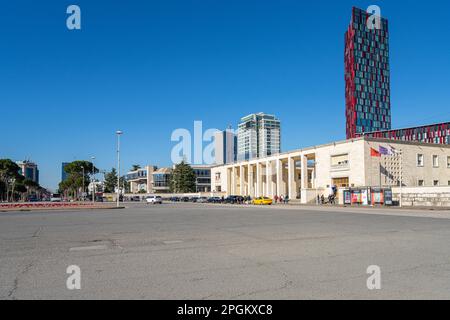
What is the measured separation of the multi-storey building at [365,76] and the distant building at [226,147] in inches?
2094

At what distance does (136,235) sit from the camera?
14.8 m

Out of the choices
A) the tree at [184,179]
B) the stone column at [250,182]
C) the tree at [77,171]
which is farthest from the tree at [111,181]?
the stone column at [250,182]

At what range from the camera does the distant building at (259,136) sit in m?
194

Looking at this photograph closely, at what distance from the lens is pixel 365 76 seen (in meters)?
134

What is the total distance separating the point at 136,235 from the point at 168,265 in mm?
6557

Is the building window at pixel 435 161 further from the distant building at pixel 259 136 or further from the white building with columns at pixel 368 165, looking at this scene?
the distant building at pixel 259 136

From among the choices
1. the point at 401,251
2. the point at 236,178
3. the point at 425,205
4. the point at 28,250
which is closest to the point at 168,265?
the point at 28,250

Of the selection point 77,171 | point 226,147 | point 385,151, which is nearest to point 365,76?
point 226,147

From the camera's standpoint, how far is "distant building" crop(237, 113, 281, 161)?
19450cm

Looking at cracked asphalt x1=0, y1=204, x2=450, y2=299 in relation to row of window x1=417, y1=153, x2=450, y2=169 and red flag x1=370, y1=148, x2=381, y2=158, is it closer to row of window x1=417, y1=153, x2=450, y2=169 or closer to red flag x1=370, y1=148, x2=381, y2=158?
red flag x1=370, y1=148, x2=381, y2=158

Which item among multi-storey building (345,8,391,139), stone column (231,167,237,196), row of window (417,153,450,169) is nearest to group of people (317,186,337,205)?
row of window (417,153,450,169)

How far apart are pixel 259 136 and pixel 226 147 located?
2284cm

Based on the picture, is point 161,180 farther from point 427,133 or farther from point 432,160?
point 432,160
